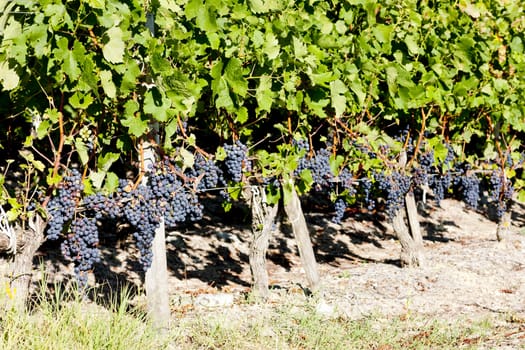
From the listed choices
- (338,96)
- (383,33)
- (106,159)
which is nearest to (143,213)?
(106,159)

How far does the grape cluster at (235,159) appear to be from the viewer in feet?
18.2

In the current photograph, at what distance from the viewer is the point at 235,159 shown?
219 inches

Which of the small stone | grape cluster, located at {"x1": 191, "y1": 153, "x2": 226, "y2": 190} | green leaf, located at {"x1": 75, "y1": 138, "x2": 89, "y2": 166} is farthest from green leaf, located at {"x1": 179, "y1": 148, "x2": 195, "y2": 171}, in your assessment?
the small stone

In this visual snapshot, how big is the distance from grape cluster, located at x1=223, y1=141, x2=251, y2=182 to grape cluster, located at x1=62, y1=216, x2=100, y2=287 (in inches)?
47.8

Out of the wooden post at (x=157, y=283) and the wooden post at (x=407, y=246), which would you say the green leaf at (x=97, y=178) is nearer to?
the wooden post at (x=157, y=283)

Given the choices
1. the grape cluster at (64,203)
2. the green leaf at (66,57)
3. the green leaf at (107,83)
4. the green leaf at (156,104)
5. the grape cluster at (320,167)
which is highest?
the green leaf at (66,57)

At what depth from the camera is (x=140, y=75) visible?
4.66 m

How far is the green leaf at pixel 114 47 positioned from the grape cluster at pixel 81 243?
1.10 meters

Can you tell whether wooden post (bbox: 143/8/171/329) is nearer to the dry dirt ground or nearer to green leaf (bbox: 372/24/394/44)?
the dry dirt ground

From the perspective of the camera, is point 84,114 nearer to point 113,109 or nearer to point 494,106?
point 113,109

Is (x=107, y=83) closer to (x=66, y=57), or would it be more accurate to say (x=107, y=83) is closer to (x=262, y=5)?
(x=66, y=57)

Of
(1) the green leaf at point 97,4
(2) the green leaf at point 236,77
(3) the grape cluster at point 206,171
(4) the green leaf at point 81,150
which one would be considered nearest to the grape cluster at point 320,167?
(3) the grape cluster at point 206,171

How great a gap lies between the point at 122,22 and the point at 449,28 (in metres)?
3.87

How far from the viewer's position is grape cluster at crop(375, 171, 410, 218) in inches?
268
